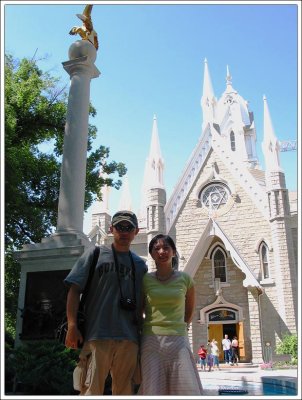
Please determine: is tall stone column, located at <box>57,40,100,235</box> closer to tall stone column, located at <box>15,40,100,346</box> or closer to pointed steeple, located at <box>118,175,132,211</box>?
tall stone column, located at <box>15,40,100,346</box>

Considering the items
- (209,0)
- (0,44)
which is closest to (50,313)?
(0,44)

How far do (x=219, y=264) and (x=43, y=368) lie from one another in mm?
19529

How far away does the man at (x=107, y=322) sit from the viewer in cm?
318

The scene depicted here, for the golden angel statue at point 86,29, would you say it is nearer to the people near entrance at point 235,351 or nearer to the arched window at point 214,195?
the people near entrance at point 235,351

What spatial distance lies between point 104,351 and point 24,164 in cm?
1139

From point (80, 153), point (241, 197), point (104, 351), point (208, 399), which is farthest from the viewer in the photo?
point (241, 197)

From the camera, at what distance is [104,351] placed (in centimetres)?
320

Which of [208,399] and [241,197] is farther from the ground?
[241,197]

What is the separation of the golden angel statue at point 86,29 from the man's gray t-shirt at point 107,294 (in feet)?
20.0

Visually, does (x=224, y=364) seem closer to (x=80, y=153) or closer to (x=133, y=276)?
(x=80, y=153)

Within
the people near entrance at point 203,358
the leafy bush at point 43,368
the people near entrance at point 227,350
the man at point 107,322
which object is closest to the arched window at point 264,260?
the people near entrance at point 227,350

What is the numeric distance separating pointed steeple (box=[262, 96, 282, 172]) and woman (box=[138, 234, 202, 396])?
21.8 m

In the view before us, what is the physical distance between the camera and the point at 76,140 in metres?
7.75

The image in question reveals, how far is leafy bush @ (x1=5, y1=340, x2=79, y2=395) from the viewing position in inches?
218
